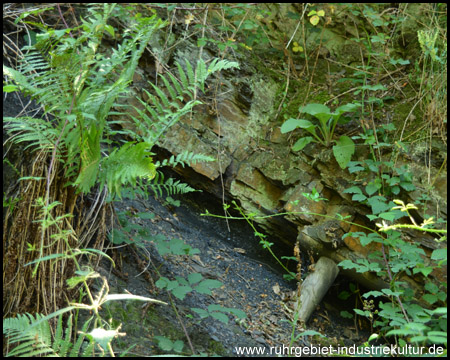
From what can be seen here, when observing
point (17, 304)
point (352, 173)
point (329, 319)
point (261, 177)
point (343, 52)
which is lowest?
point (329, 319)

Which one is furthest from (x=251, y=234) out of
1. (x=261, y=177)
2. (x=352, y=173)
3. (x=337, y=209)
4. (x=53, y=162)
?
(x=53, y=162)

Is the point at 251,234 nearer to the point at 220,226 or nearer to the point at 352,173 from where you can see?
the point at 220,226

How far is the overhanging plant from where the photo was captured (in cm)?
311

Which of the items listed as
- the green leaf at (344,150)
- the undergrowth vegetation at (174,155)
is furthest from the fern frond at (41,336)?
the green leaf at (344,150)

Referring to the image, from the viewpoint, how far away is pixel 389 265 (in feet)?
A: 8.87

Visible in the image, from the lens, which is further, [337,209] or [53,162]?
[337,209]

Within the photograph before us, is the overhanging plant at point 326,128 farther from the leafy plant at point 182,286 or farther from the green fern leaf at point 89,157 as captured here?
the green fern leaf at point 89,157

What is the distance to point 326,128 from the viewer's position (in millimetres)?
3201

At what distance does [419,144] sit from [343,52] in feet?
4.11

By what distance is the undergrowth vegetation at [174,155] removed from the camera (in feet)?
6.13

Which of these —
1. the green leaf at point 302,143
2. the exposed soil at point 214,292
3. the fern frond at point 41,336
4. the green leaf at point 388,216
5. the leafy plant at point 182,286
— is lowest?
the exposed soil at point 214,292

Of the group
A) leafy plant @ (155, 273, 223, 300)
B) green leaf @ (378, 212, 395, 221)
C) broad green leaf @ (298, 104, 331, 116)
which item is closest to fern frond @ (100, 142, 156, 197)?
leafy plant @ (155, 273, 223, 300)

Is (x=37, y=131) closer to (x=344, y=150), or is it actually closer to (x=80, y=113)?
(x=80, y=113)

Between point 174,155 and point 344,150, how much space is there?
1351mm
